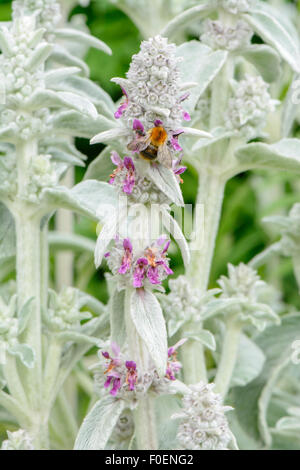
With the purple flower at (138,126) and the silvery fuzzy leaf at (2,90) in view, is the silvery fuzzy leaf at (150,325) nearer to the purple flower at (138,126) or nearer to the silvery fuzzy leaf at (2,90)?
the purple flower at (138,126)

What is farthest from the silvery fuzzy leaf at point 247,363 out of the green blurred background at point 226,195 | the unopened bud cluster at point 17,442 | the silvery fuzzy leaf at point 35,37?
the green blurred background at point 226,195

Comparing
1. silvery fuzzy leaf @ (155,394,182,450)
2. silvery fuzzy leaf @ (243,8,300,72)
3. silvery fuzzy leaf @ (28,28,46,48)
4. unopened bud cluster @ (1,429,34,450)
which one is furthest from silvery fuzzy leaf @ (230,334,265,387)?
silvery fuzzy leaf @ (28,28,46,48)

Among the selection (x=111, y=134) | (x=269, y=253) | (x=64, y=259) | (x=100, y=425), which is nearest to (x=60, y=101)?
(x=111, y=134)

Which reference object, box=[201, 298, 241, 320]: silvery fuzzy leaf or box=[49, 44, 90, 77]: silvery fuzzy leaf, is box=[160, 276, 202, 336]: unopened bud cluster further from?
box=[49, 44, 90, 77]: silvery fuzzy leaf

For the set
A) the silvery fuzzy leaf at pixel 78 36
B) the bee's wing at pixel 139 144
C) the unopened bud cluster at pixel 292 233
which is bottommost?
the bee's wing at pixel 139 144

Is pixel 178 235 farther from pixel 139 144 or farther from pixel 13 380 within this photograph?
→ pixel 13 380

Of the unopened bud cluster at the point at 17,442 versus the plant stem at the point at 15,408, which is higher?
the plant stem at the point at 15,408

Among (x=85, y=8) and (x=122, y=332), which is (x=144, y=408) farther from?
(x=85, y=8)
